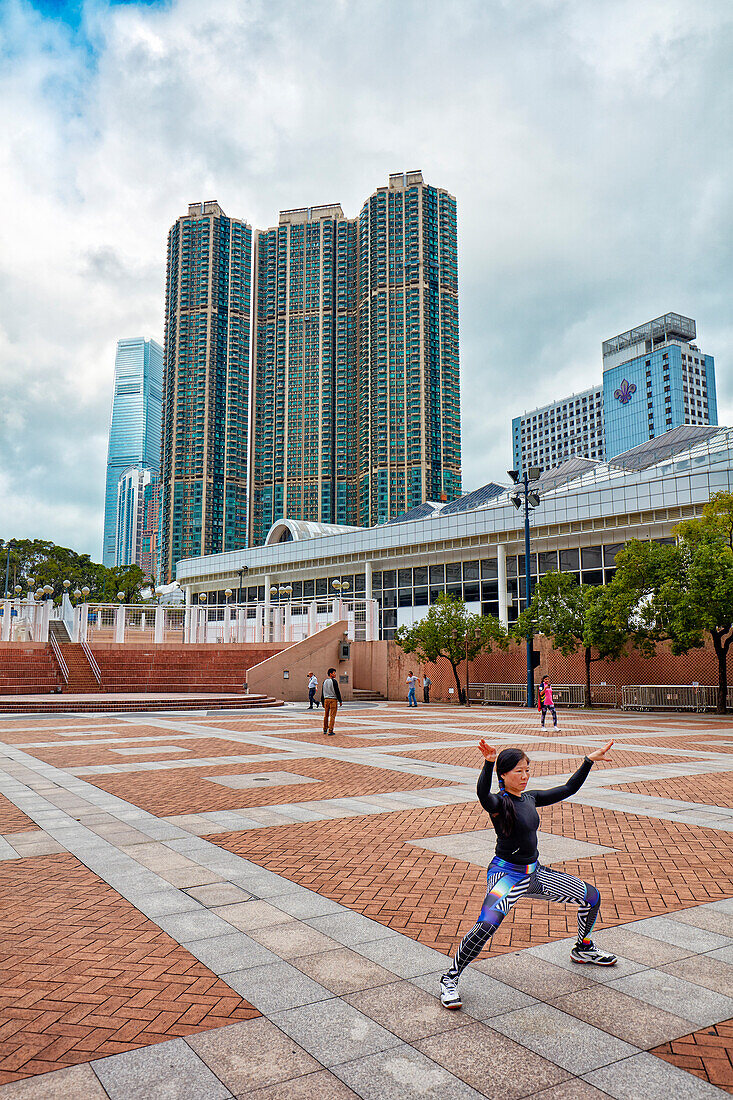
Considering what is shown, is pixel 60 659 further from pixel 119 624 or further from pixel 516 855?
pixel 516 855

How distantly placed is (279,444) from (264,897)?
127m

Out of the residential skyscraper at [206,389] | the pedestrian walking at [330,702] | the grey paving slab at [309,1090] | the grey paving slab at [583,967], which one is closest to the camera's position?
the grey paving slab at [309,1090]

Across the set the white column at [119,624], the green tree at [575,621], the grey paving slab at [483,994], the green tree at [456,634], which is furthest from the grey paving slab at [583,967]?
the white column at [119,624]

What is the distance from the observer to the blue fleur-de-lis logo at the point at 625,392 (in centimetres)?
15638

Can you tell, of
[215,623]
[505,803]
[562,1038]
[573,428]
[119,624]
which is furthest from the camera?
[573,428]

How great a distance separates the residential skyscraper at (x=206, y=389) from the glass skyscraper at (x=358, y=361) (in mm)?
3017

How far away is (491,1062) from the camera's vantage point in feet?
10.4

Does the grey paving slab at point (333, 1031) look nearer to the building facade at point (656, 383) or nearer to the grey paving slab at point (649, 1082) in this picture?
the grey paving slab at point (649, 1082)

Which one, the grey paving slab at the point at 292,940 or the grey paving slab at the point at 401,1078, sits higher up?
the grey paving slab at the point at 401,1078

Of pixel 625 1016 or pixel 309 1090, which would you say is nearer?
pixel 309 1090

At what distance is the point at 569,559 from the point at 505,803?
4288 centimetres

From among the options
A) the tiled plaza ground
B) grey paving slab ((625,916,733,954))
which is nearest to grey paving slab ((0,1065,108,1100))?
the tiled plaza ground

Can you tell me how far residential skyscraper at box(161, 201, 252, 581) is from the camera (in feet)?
432

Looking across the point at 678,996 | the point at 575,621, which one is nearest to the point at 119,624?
the point at 575,621
